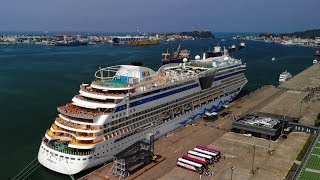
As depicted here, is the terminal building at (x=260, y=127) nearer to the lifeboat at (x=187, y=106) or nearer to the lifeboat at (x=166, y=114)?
the lifeboat at (x=187, y=106)

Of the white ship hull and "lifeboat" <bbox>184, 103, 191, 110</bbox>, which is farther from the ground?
"lifeboat" <bbox>184, 103, 191, 110</bbox>

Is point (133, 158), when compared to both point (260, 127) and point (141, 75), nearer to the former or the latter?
point (141, 75)

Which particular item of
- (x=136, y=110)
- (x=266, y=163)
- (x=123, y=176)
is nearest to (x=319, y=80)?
(x=266, y=163)

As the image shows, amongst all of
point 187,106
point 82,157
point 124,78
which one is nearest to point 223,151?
point 187,106

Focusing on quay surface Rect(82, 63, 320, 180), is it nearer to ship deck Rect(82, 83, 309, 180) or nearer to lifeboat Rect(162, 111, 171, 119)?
ship deck Rect(82, 83, 309, 180)

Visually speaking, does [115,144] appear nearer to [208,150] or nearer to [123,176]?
[123,176]

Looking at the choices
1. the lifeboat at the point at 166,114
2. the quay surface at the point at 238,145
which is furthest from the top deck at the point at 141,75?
the quay surface at the point at 238,145

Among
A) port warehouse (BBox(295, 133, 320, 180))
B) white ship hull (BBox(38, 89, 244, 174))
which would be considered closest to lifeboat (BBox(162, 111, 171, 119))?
white ship hull (BBox(38, 89, 244, 174))
